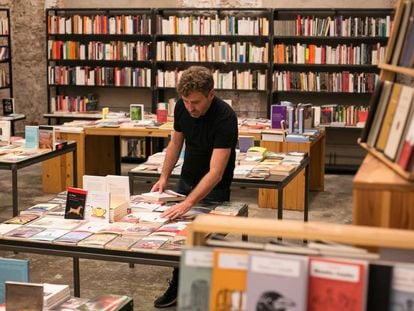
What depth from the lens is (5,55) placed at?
11234 millimetres

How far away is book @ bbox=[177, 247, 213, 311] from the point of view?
1.99 meters

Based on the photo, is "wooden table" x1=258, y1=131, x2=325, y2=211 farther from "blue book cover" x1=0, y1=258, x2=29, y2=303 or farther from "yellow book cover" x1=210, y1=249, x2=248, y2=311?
"yellow book cover" x1=210, y1=249, x2=248, y2=311

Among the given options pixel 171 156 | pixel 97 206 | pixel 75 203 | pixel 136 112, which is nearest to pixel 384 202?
pixel 97 206

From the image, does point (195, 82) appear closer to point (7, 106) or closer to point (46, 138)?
point (46, 138)

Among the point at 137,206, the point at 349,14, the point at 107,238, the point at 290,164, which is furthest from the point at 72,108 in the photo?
the point at 107,238

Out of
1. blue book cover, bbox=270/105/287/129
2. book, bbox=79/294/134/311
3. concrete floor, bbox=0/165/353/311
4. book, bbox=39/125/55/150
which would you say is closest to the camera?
book, bbox=79/294/134/311

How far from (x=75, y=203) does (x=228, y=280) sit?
2.39m

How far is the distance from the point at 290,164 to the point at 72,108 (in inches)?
220

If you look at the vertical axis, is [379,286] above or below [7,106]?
below

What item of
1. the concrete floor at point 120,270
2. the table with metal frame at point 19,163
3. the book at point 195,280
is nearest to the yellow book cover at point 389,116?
the book at point 195,280

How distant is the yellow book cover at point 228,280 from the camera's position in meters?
1.96

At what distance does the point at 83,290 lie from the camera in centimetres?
532

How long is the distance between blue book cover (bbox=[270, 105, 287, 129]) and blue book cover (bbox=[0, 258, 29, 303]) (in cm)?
478

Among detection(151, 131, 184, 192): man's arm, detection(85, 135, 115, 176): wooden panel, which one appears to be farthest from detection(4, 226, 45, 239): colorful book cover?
detection(85, 135, 115, 176): wooden panel
